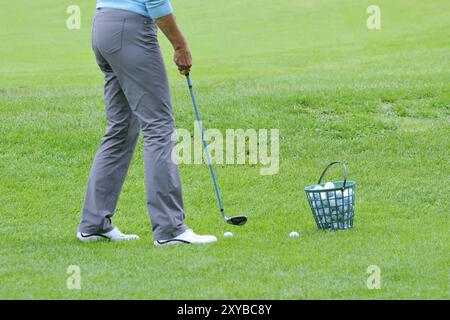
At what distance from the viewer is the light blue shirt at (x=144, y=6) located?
548cm

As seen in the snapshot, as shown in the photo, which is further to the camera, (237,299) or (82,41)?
(82,41)

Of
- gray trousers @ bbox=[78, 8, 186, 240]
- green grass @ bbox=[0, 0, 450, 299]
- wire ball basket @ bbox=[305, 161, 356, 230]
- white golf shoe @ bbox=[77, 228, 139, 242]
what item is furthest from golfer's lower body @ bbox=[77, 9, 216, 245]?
wire ball basket @ bbox=[305, 161, 356, 230]

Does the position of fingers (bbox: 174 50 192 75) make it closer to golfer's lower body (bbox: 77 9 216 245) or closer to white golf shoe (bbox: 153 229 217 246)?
golfer's lower body (bbox: 77 9 216 245)

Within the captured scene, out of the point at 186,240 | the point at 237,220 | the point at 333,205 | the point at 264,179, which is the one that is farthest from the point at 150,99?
the point at 264,179

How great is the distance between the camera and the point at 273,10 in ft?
74.2

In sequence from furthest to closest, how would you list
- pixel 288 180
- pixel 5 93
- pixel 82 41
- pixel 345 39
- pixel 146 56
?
pixel 82 41 < pixel 345 39 < pixel 5 93 < pixel 288 180 < pixel 146 56

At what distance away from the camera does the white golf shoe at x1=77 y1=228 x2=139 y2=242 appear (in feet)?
19.5

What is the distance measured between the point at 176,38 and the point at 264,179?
246 cm

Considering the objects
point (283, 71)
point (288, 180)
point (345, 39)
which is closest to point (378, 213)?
point (288, 180)

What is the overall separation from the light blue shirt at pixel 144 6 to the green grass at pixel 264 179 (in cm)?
141

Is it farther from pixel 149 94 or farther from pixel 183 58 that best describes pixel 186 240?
pixel 183 58

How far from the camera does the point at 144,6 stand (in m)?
5.60

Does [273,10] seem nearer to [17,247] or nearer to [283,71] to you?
[283,71]

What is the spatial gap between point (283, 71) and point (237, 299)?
9599 millimetres
